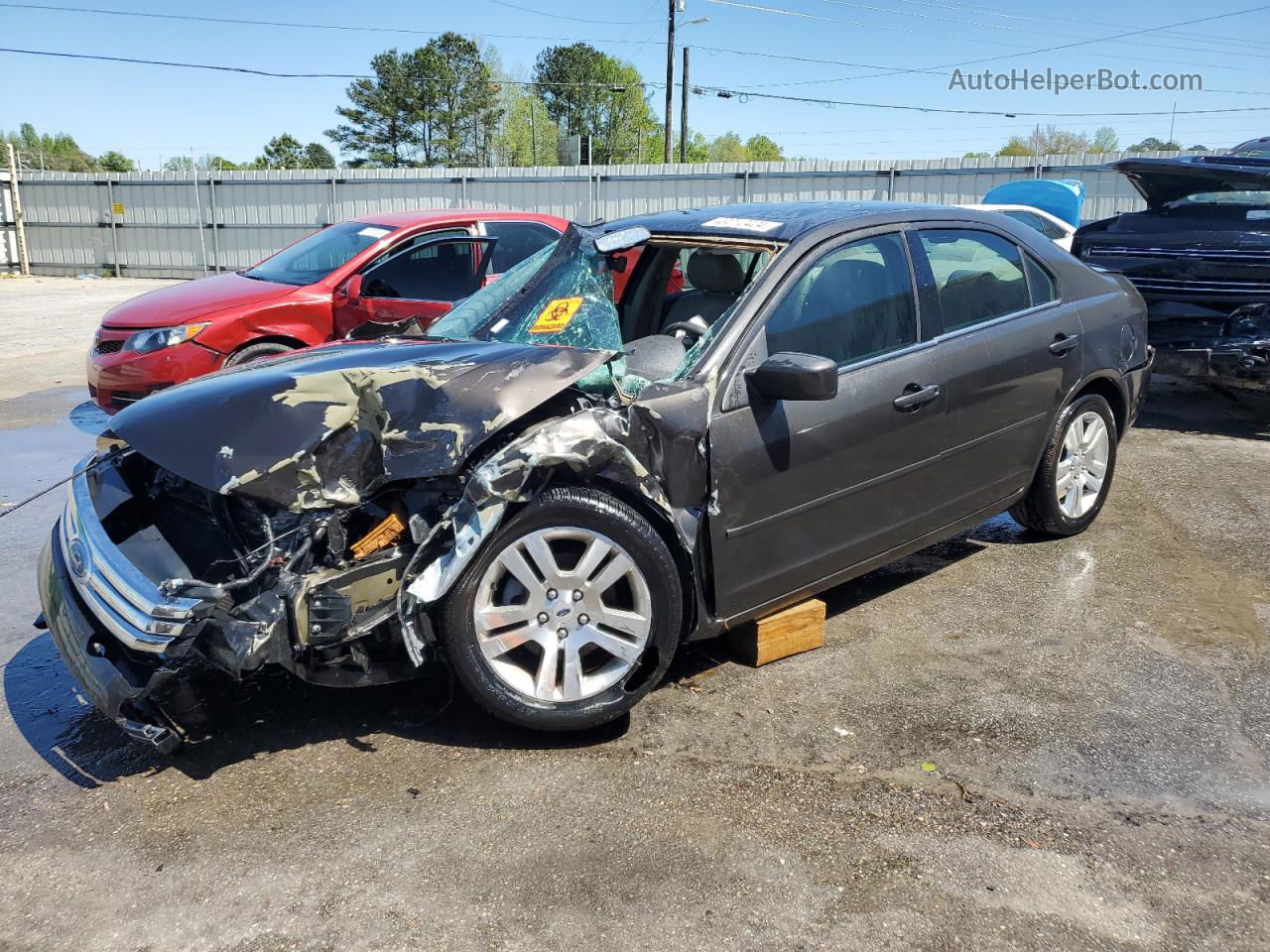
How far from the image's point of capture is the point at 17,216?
25.5 metres

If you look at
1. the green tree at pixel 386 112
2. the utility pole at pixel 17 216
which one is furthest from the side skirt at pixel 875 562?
the green tree at pixel 386 112

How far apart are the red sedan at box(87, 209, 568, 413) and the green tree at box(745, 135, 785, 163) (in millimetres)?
95036

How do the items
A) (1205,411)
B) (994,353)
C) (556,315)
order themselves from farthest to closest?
(1205,411) < (994,353) < (556,315)

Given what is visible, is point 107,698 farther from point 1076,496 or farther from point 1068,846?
point 1076,496

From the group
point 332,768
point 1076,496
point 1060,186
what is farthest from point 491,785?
point 1060,186

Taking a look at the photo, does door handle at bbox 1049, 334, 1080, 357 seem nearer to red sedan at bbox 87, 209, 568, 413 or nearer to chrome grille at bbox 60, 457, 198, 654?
chrome grille at bbox 60, 457, 198, 654

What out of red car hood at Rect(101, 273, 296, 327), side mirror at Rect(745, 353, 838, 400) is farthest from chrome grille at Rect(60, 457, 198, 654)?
red car hood at Rect(101, 273, 296, 327)

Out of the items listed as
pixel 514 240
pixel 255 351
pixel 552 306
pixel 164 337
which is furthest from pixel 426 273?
pixel 552 306

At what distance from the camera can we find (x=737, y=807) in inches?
118

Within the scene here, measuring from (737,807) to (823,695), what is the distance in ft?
2.73

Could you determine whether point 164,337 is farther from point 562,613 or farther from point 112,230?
point 112,230

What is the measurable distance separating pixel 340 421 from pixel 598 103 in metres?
87.1

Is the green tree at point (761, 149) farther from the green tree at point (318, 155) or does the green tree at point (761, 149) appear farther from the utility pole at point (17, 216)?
the utility pole at point (17, 216)

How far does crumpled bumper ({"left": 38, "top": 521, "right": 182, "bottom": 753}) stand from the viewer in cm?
289
